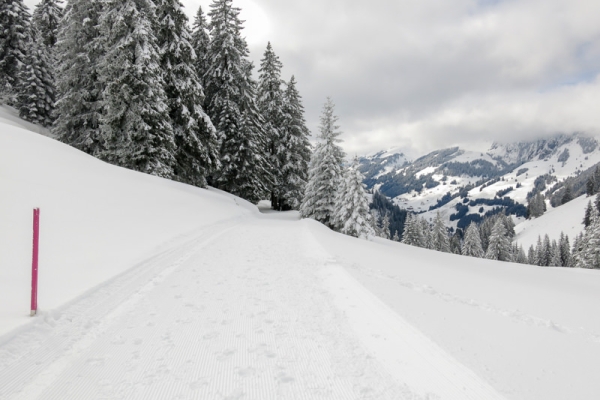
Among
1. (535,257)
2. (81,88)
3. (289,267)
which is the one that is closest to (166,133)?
(81,88)

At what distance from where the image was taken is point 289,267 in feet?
23.8

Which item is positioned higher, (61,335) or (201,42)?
(201,42)

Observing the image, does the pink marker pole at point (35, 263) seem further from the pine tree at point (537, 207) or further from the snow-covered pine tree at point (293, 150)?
the pine tree at point (537, 207)

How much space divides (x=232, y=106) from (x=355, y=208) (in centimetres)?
1381

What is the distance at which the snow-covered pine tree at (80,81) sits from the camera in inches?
799

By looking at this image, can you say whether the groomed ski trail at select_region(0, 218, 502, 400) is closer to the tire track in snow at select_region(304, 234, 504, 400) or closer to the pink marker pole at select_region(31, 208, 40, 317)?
the tire track in snow at select_region(304, 234, 504, 400)

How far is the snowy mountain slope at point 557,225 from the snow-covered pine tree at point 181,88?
125 m

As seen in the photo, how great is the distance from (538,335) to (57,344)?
641 cm

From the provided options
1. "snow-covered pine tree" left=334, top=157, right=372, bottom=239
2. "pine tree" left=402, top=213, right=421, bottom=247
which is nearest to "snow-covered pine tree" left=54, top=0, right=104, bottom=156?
"snow-covered pine tree" left=334, top=157, right=372, bottom=239

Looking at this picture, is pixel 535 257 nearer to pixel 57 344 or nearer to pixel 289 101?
pixel 289 101

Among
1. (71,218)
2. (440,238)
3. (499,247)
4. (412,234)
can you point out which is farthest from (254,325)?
(499,247)

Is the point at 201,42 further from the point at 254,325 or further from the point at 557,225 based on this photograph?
the point at 557,225

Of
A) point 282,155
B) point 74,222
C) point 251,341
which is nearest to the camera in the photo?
point 251,341

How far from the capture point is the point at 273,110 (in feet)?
106
